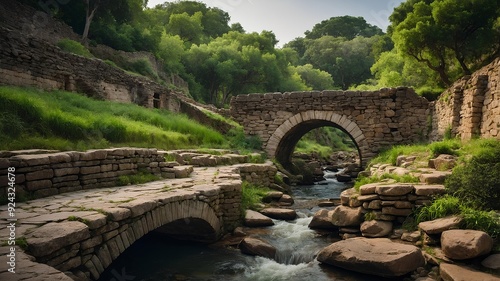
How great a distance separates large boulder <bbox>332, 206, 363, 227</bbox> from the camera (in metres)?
6.18

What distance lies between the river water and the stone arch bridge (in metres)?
7.29

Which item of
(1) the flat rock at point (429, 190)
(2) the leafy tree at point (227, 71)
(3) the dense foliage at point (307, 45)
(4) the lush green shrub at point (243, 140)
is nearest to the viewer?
(1) the flat rock at point (429, 190)

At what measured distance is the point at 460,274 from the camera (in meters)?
3.94

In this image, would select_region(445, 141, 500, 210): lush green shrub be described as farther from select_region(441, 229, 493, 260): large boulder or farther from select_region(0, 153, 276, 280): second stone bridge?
select_region(0, 153, 276, 280): second stone bridge

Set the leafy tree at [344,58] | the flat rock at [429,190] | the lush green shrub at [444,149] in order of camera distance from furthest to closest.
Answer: the leafy tree at [344,58] → the lush green shrub at [444,149] → the flat rock at [429,190]

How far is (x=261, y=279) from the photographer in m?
4.89

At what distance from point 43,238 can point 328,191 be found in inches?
447

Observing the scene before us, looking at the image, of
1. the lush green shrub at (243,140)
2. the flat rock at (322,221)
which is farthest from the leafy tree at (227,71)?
the flat rock at (322,221)

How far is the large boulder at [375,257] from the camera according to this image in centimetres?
444

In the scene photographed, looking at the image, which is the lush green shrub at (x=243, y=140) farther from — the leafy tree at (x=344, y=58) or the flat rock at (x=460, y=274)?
the leafy tree at (x=344, y=58)

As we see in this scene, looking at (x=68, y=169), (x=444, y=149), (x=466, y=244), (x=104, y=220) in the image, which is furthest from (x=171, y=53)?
(x=466, y=244)

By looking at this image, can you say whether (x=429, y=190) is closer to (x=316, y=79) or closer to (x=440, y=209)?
(x=440, y=209)

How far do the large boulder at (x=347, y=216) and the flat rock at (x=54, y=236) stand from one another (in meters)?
4.64

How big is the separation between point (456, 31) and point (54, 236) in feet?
48.6
